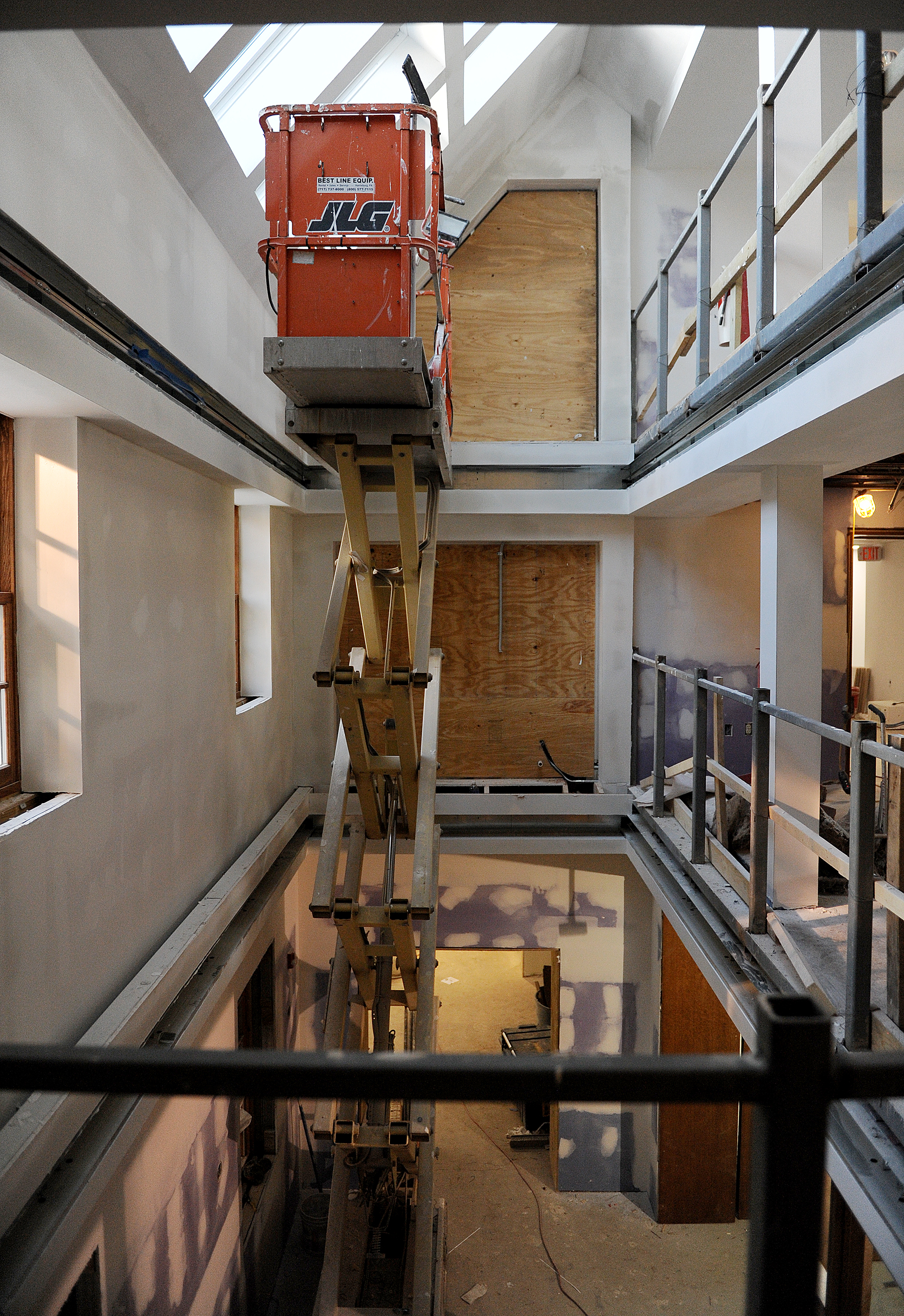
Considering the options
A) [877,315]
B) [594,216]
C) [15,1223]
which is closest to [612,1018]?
[15,1223]

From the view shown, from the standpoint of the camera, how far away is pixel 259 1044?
6688mm

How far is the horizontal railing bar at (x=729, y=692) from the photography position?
365 cm

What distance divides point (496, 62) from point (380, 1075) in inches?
269

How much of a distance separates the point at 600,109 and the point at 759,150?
4399 mm

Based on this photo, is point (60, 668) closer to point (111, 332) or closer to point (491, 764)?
point (111, 332)

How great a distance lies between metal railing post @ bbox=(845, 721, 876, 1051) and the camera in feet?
8.93

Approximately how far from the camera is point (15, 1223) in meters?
2.55

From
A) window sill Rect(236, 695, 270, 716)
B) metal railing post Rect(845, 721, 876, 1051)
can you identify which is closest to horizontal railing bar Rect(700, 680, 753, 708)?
metal railing post Rect(845, 721, 876, 1051)

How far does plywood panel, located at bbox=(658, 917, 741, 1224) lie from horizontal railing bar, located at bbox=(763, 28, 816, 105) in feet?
19.2

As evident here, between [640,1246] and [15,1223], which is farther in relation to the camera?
[640,1246]

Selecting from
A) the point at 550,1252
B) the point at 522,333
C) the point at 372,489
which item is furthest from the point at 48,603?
the point at 550,1252

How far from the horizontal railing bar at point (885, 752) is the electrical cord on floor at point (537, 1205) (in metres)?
4.58

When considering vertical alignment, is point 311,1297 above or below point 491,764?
below

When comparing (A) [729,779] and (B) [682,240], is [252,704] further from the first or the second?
(B) [682,240]
